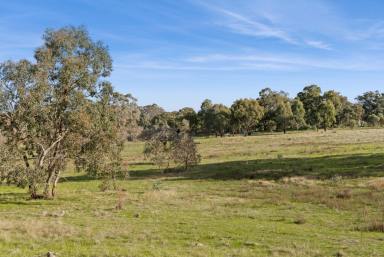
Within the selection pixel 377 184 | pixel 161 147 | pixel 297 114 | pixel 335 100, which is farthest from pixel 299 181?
pixel 335 100

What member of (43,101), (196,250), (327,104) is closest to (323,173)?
(43,101)

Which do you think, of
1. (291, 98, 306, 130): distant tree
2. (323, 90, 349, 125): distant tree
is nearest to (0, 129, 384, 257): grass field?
(291, 98, 306, 130): distant tree

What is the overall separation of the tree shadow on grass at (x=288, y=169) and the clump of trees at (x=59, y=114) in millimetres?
18152

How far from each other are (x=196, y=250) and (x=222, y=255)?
4.16ft

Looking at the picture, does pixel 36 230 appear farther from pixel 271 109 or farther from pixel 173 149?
pixel 271 109

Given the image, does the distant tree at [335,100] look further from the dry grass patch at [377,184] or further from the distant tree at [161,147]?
the dry grass patch at [377,184]

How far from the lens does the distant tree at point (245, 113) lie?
458ft

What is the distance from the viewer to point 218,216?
2691 cm

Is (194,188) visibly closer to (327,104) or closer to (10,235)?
(10,235)

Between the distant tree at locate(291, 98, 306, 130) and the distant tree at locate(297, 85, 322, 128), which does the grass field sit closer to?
the distant tree at locate(291, 98, 306, 130)

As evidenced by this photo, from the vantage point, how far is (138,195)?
37.7 metres

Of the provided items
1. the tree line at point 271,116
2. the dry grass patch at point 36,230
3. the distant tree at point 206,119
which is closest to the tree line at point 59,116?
the dry grass patch at point 36,230

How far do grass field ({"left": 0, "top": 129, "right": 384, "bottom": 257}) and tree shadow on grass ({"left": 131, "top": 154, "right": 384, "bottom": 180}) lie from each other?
140 mm

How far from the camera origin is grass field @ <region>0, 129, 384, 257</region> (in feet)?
56.2
